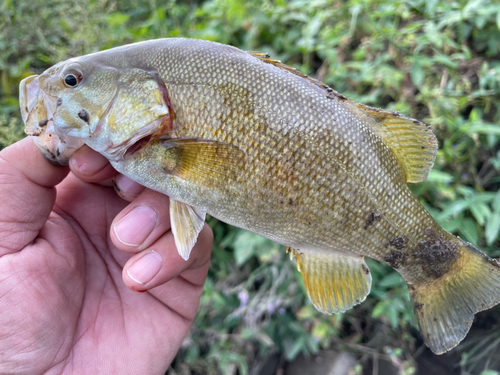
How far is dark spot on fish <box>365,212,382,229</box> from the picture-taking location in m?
1.03

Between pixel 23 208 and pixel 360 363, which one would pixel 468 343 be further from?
pixel 23 208

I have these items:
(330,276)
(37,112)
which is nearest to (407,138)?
(330,276)

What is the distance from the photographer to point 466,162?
6.71 ft

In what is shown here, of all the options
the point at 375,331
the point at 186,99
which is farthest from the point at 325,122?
the point at 375,331

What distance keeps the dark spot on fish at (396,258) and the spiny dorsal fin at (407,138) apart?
0.84ft

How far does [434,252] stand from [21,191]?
1339 mm

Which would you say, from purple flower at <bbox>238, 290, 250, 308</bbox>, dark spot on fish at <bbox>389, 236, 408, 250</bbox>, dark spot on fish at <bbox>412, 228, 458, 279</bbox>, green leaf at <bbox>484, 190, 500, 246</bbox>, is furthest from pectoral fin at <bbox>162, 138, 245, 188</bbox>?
green leaf at <bbox>484, 190, 500, 246</bbox>

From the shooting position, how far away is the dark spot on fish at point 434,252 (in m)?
1.07

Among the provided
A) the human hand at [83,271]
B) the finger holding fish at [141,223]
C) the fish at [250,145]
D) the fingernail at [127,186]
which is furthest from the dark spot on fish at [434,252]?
the fingernail at [127,186]

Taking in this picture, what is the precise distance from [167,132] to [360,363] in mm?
2085

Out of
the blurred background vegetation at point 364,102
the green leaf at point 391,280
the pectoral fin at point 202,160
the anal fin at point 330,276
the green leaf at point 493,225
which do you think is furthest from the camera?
the blurred background vegetation at point 364,102

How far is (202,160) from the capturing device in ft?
3.25

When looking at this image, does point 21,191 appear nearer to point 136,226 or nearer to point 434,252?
point 136,226

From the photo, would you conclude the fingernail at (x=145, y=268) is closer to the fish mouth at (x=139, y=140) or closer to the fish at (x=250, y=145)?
the fish at (x=250, y=145)
